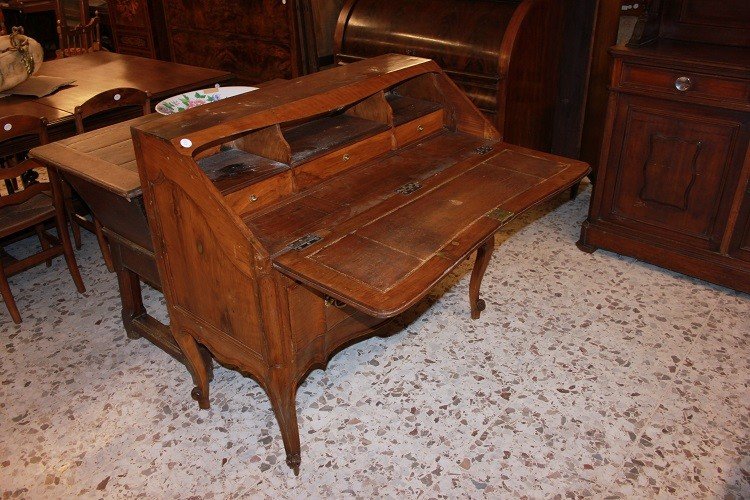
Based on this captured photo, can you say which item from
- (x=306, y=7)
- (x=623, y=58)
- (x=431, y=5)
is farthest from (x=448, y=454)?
(x=306, y=7)

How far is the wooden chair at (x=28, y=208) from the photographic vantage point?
2.62 meters

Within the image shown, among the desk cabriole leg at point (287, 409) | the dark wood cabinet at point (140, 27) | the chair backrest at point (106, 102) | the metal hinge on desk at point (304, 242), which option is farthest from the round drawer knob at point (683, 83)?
the dark wood cabinet at point (140, 27)

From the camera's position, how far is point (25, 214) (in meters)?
2.84

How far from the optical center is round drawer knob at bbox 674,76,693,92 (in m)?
2.69

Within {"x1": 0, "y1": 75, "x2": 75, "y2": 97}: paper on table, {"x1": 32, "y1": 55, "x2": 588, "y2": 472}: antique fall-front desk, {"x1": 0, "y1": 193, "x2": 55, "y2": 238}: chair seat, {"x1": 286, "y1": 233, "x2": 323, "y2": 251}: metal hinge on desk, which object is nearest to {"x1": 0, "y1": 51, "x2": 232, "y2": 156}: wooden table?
{"x1": 0, "y1": 75, "x2": 75, "y2": 97}: paper on table

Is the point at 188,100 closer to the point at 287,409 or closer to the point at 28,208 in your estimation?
the point at 28,208

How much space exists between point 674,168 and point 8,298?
3.01 m

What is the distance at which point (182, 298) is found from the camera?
2.00 metres

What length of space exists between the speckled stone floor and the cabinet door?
0.89 ft

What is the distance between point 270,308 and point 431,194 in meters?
0.60

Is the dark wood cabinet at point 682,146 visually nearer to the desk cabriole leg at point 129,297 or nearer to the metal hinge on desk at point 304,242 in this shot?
the metal hinge on desk at point 304,242

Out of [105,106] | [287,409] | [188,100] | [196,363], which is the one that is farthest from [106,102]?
[287,409]

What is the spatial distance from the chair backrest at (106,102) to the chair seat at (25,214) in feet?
1.22

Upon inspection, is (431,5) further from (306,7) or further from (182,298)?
(182,298)
